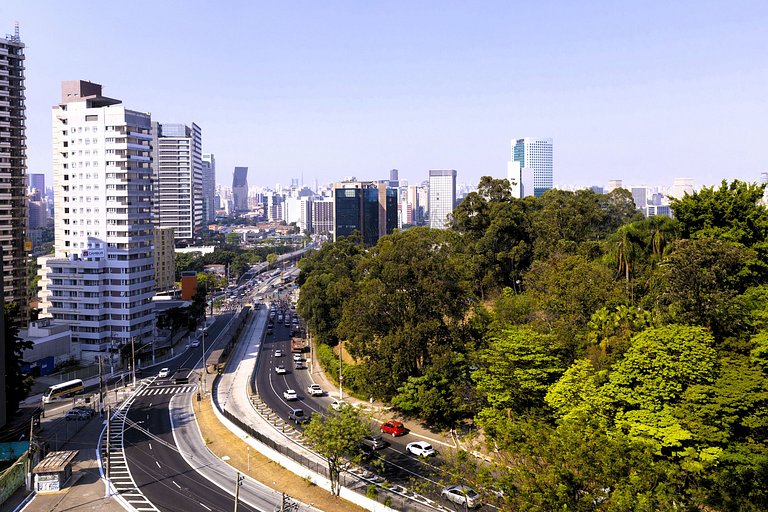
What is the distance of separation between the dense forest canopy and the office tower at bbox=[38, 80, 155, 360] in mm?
20337

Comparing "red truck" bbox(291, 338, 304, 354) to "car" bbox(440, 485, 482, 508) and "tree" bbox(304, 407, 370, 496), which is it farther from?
"car" bbox(440, 485, 482, 508)

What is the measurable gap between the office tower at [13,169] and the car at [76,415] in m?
28.0

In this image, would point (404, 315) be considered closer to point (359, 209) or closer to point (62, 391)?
point (62, 391)

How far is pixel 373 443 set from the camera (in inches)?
1222

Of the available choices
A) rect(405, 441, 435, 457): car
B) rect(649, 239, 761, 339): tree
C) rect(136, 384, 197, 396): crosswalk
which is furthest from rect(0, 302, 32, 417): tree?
rect(649, 239, 761, 339): tree

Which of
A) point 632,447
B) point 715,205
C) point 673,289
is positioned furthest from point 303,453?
point 715,205

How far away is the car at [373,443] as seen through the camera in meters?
30.7

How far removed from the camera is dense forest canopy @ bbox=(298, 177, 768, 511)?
19922 millimetres

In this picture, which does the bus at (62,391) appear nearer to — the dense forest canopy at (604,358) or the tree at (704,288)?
the dense forest canopy at (604,358)

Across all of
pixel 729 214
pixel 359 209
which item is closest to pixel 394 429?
pixel 729 214

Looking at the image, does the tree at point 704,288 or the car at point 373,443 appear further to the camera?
the car at point 373,443

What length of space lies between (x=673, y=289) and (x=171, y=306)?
55319mm

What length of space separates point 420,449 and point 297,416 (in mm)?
9889

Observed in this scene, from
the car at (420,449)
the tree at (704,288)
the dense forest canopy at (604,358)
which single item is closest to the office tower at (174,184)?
the dense forest canopy at (604,358)
